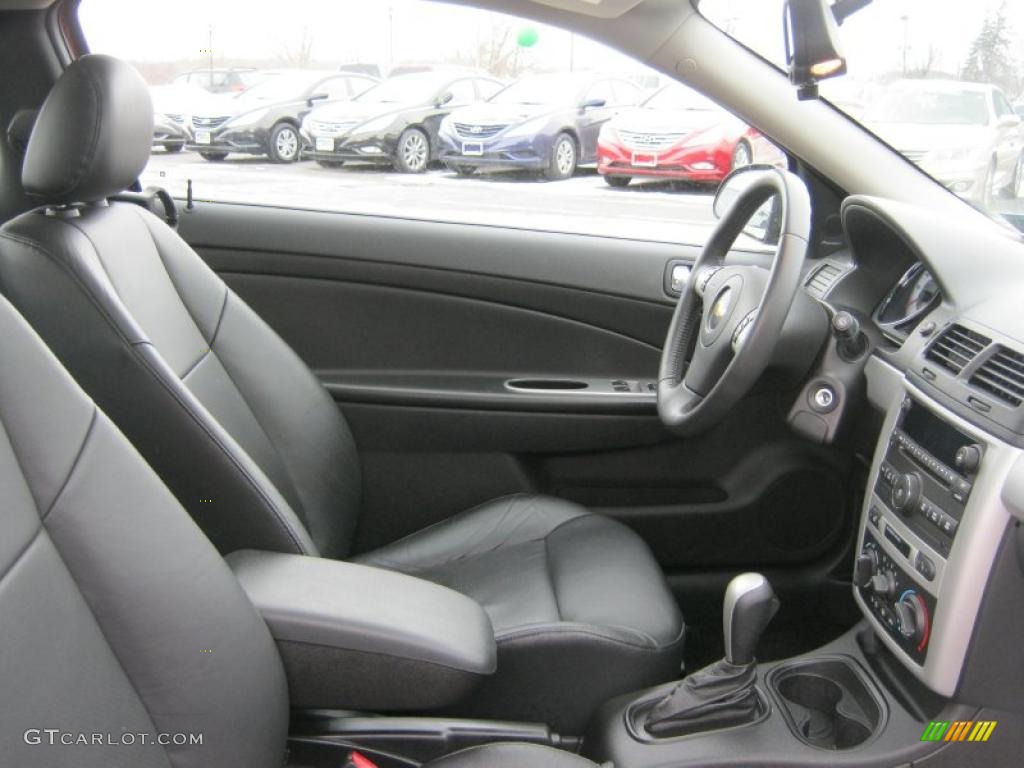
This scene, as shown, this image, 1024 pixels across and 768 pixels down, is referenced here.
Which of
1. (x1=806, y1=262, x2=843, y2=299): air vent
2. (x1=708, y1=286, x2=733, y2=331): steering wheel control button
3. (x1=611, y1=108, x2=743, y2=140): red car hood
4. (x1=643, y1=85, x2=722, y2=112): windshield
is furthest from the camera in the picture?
(x1=611, y1=108, x2=743, y2=140): red car hood

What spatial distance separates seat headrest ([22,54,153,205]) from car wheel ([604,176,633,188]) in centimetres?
135

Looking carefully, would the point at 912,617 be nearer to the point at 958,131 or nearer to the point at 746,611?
the point at 746,611

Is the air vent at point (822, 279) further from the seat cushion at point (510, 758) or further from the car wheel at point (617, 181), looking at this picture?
the seat cushion at point (510, 758)

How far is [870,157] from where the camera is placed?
1.91 m

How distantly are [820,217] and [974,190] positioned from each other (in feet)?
1.04

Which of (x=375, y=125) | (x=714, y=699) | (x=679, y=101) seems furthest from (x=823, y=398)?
(x=375, y=125)

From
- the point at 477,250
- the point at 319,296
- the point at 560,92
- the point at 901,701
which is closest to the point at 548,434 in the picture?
the point at 477,250

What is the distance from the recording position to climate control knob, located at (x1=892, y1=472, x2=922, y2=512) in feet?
4.91

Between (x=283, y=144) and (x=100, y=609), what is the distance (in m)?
1.99

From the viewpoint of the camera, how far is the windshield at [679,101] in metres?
2.07

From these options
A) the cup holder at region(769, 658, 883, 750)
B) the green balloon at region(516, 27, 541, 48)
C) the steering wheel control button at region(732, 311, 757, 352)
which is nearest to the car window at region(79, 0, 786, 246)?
the green balloon at region(516, 27, 541, 48)

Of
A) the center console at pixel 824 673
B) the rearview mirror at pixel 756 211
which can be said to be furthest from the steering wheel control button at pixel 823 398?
the rearview mirror at pixel 756 211

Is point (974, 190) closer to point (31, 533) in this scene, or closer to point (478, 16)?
point (478, 16)

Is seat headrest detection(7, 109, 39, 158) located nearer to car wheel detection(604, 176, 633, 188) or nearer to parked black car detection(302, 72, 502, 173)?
parked black car detection(302, 72, 502, 173)
